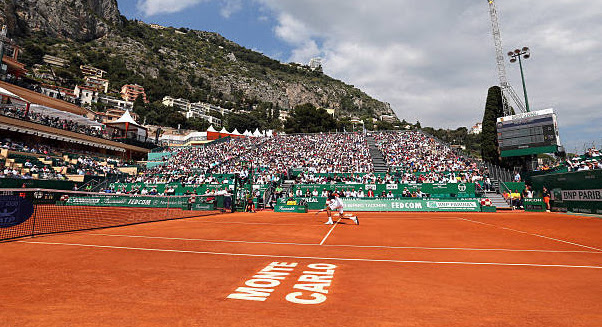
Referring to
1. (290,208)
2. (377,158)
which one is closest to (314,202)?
(290,208)

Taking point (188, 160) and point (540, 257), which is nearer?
point (540, 257)

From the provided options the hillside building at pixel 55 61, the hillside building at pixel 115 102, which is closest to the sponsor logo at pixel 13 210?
the hillside building at pixel 115 102

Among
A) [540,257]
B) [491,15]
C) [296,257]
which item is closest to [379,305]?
[296,257]

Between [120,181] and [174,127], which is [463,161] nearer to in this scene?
[120,181]

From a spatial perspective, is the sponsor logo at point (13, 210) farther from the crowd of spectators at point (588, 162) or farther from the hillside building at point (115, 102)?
the hillside building at point (115, 102)

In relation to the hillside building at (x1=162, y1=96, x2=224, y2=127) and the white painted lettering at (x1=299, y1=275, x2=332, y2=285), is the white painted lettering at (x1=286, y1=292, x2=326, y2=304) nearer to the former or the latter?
the white painted lettering at (x1=299, y1=275, x2=332, y2=285)

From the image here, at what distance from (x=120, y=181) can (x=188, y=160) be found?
34.6 ft

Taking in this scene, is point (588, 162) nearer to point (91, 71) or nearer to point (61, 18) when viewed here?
point (91, 71)

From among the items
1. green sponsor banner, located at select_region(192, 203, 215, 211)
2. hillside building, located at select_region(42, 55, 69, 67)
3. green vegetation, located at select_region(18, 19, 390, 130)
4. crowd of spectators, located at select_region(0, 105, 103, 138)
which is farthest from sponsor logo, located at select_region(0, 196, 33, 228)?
hillside building, located at select_region(42, 55, 69, 67)

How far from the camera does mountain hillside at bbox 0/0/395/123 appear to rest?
105 m

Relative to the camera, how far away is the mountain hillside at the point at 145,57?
346 ft

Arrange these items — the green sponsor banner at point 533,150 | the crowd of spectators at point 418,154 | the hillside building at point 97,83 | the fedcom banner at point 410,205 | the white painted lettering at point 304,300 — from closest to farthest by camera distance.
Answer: the white painted lettering at point 304,300 → the fedcom banner at point 410,205 → the green sponsor banner at point 533,150 → the crowd of spectators at point 418,154 → the hillside building at point 97,83

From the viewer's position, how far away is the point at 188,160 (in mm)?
43125

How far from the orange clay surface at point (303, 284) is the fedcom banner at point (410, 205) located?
16.2 metres
